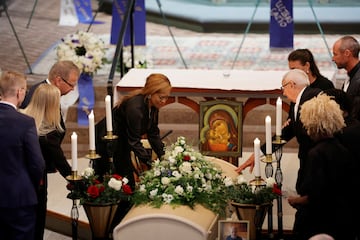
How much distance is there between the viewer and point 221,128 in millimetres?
9562

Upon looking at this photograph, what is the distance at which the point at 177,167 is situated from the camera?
312 inches

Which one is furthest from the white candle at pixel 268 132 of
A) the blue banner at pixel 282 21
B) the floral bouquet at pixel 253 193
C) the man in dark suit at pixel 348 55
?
the blue banner at pixel 282 21

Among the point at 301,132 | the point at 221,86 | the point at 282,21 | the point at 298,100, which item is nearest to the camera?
the point at 301,132

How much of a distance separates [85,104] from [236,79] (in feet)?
7.20

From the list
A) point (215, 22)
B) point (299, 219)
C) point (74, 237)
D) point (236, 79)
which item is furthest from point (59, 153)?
point (215, 22)

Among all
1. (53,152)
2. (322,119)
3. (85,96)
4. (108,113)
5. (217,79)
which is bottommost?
(85,96)

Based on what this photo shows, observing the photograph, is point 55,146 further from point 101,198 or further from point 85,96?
point 85,96

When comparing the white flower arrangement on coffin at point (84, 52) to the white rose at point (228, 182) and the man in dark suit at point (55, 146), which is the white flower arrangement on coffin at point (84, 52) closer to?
the man in dark suit at point (55, 146)

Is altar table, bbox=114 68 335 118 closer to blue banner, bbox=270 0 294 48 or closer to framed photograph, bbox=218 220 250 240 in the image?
framed photograph, bbox=218 220 250 240

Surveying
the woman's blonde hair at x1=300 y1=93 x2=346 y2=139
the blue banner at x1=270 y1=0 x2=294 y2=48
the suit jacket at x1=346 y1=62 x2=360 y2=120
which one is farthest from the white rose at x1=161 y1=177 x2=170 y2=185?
the blue banner at x1=270 y1=0 x2=294 y2=48

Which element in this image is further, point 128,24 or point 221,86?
point 128,24

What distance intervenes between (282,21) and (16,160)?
243 inches

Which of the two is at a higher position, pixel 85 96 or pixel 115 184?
pixel 115 184

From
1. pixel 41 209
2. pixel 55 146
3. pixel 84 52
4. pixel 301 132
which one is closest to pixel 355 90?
pixel 301 132
